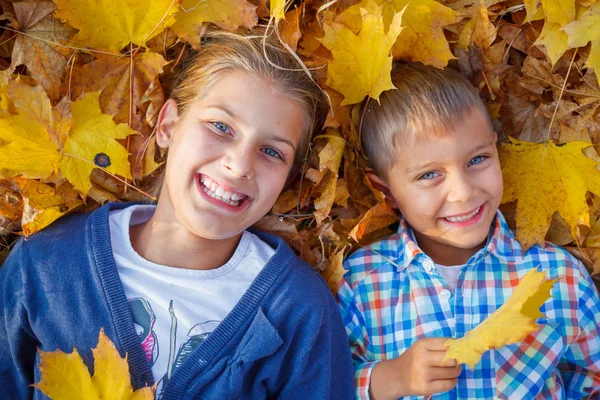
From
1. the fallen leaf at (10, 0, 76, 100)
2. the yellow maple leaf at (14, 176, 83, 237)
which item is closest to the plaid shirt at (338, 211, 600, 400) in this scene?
the yellow maple leaf at (14, 176, 83, 237)

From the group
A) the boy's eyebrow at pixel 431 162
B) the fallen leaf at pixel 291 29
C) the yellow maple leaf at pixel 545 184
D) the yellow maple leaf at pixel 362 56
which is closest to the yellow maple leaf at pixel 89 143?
the fallen leaf at pixel 291 29

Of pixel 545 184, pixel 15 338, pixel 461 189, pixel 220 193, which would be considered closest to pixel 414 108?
pixel 461 189

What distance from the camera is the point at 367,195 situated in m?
2.22

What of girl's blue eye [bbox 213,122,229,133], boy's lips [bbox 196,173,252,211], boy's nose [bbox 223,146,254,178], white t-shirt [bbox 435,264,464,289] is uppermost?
girl's blue eye [bbox 213,122,229,133]

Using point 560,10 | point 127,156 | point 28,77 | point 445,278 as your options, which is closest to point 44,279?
point 127,156

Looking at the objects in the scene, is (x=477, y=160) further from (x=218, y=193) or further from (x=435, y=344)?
(x=218, y=193)

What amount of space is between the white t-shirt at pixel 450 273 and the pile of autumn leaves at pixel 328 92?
26cm

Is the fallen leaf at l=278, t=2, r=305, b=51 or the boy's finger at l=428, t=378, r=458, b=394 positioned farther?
the fallen leaf at l=278, t=2, r=305, b=51

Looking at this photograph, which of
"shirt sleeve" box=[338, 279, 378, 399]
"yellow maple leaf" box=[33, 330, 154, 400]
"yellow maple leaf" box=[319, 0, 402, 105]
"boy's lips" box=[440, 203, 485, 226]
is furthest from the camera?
"shirt sleeve" box=[338, 279, 378, 399]

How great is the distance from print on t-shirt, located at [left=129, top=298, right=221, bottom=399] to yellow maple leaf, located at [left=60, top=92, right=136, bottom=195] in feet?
1.36

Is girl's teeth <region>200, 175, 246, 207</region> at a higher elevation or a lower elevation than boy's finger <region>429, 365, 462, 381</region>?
higher

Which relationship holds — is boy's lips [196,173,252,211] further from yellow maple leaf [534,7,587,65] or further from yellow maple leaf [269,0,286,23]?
yellow maple leaf [534,7,587,65]

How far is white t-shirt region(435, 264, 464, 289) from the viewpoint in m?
2.09

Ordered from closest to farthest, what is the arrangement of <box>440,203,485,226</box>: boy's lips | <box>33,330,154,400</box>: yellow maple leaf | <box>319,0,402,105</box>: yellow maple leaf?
<box>33,330,154,400</box>: yellow maple leaf < <box>319,0,402,105</box>: yellow maple leaf < <box>440,203,485,226</box>: boy's lips
